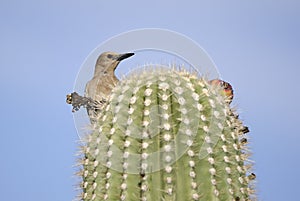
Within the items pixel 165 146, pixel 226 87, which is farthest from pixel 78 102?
pixel 226 87

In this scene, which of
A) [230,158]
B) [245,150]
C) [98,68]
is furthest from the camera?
[98,68]

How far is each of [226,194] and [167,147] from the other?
0.91 feet

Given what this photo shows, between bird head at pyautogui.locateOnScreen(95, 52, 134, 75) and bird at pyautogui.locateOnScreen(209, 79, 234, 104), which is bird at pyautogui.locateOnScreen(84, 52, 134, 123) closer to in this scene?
bird head at pyautogui.locateOnScreen(95, 52, 134, 75)

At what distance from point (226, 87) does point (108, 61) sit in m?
0.77

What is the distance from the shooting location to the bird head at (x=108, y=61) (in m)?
2.59

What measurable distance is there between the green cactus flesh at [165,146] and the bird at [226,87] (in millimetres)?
77

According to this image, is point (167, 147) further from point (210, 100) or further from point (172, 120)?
point (210, 100)

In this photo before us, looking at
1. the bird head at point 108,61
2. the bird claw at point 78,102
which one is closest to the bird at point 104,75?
the bird head at point 108,61

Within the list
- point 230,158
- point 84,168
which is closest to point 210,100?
point 230,158

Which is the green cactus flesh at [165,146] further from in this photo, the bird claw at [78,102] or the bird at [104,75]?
the bird at [104,75]

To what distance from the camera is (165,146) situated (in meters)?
1.67

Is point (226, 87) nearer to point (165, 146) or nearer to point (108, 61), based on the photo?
point (165, 146)

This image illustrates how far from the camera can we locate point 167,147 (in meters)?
1.67

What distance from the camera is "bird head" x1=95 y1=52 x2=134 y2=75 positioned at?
2592 mm
